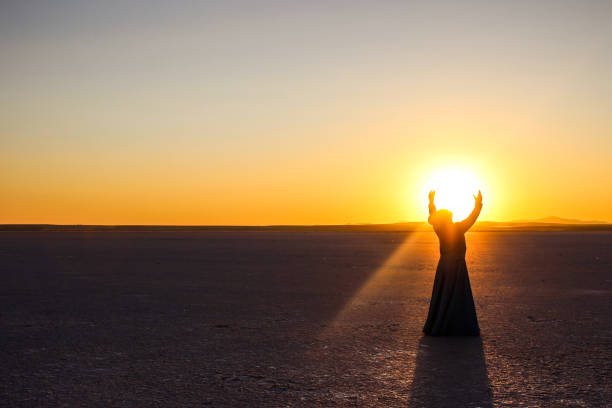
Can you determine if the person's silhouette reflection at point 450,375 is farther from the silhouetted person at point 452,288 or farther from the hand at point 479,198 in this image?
the hand at point 479,198

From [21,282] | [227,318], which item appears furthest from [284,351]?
[21,282]

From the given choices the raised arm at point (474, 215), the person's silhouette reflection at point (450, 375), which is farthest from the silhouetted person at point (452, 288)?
the person's silhouette reflection at point (450, 375)

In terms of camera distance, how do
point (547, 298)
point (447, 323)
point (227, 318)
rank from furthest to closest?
point (547, 298), point (227, 318), point (447, 323)

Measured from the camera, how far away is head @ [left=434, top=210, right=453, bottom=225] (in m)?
8.77

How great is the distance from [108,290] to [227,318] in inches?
219

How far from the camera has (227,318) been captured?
10219 millimetres

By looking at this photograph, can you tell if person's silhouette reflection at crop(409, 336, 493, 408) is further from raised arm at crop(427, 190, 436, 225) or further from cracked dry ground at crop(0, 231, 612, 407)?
raised arm at crop(427, 190, 436, 225)

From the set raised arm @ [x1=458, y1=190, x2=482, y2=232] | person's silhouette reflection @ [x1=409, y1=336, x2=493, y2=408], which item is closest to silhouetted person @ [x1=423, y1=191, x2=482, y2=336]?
raised arm @ [x1=458, y1=190, x2=482, y2=232]

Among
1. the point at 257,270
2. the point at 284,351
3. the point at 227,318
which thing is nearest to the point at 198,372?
the point at 284,351

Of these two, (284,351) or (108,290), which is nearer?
(284,351)

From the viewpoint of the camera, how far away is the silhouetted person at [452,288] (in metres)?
8.50

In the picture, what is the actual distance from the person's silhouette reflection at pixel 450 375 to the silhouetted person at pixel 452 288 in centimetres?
27

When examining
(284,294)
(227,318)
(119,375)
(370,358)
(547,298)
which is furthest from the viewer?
(284,294)

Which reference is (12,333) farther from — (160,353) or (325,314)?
(325,314)
